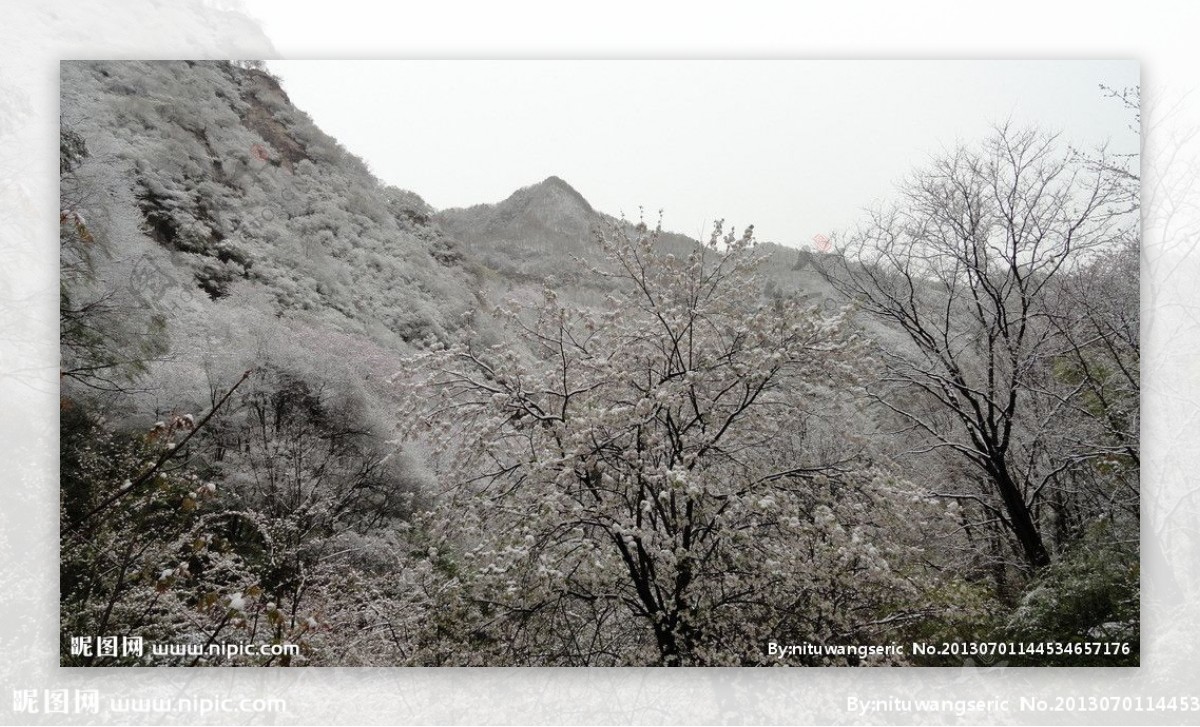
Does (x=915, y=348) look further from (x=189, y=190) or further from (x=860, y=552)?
(x=189, y=190)

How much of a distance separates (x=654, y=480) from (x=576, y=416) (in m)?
0.55

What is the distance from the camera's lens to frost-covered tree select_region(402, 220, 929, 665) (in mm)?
3438

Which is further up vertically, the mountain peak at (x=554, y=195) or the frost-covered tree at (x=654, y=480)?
the mountain peak at (x=554, y=195)

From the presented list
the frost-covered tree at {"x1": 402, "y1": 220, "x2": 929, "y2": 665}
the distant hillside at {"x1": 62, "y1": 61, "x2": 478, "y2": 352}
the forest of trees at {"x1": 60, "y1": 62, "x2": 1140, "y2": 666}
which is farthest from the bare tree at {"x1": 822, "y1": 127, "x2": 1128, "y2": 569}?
the distant hillside at {"x1": 62, "y1": 61, "x2": 478, "y2": 352}

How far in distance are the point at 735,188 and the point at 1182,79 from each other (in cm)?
261

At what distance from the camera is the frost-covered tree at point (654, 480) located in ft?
11.3

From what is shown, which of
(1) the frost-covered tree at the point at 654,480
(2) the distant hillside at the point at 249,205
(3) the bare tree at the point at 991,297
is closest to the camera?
(1) the frost-covered tree at the point at 654,480

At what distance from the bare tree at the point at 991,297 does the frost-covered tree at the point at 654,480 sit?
935 millimetres

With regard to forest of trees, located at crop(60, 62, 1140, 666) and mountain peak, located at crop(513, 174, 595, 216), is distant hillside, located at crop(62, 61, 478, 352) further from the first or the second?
mountain peak, located at crop(513, 174, 595, 216)

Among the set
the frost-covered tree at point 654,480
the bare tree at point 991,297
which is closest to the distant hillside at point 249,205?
the frost-covered tree at point 654,480

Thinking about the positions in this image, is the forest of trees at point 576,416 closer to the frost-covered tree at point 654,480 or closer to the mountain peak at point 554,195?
the frost-covered tree at point 654,480

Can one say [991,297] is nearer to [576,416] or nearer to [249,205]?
[576,416]

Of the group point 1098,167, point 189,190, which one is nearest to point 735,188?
point 1098,167

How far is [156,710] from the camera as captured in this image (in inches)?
152
